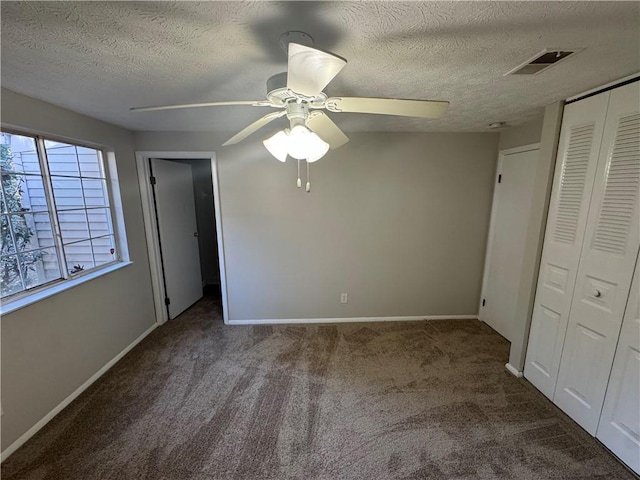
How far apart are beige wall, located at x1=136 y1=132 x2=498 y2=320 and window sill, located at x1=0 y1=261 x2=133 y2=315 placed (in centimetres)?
113

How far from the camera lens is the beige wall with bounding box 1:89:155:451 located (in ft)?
5.33

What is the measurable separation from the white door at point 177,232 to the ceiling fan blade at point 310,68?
263 cm

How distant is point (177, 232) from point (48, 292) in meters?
1.52

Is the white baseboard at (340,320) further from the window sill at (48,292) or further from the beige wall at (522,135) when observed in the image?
the beige wall at (522,135)

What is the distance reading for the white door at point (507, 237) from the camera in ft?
8.38

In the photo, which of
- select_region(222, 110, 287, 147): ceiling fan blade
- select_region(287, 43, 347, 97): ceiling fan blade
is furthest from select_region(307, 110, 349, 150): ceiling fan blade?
select_region(287, 43, 347, 97): ceiling fan blade

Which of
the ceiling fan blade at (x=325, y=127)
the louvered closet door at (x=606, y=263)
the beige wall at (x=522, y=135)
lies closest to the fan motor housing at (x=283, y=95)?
the ceiling fan blade at (x=325, y=127)

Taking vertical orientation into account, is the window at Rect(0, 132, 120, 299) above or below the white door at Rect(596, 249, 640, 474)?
above

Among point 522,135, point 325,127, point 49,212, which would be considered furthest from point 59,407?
point 522,135

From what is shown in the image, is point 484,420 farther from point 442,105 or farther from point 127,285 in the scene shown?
point 127,285

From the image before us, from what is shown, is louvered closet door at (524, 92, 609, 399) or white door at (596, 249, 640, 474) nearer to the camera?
white door at (596, 249, 640, 474)

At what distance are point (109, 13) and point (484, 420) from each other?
114 inches

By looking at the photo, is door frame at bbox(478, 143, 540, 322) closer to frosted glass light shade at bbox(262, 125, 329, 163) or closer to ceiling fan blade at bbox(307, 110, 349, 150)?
ceiling fan blade at bbox(307, 110, 349, 150)

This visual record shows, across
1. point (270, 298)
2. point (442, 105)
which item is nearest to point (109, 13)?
point (442, 105)
